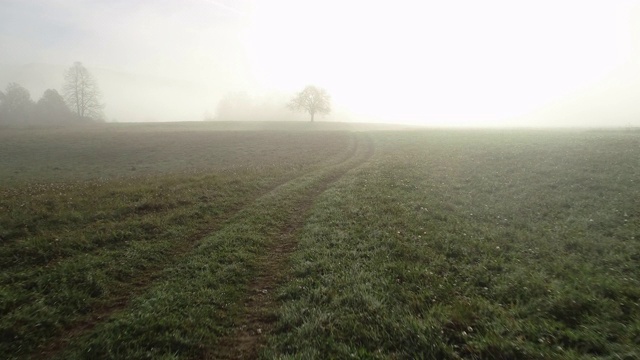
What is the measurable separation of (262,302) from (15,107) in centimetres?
12427

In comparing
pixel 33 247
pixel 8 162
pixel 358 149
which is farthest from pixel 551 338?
pixel 8 162

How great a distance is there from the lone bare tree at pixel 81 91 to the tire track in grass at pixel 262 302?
102213 mm

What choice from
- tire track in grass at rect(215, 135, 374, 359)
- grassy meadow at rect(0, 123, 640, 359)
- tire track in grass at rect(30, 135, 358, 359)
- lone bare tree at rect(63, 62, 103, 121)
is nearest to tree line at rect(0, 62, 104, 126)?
→ lone bare tree at rect(63, 62, 103, 121)

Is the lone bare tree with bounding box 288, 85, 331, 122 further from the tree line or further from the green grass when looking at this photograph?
the green grass

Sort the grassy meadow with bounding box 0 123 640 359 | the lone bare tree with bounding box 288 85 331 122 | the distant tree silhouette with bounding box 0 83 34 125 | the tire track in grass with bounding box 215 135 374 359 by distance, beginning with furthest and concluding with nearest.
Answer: the lone bare tree with bounding box 288 85 331 122 < the distant tree silhouette with bounding box 0 83 34 125 < the tire track in grass with bounding box 215 135 374 359 < the grassy meadow with bounding box 0 123 640 359

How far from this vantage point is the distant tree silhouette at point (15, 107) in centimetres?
8566

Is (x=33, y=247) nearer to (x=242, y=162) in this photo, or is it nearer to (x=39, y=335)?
(x=39, y=335)

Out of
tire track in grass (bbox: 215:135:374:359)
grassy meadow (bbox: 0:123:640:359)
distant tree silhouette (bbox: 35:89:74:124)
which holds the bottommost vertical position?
tire track in grass (bbox: 215:135:374:359)

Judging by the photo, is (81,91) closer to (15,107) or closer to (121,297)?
(15,107)

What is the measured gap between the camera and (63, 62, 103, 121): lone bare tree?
82.6 meters

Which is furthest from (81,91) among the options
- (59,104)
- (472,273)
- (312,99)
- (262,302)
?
(472,273)

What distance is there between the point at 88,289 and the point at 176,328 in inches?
158

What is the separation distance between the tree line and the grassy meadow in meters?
87.2

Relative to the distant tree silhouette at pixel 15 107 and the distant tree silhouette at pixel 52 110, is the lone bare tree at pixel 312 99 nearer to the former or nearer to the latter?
the distant tree silhouette at pixel 52 110
